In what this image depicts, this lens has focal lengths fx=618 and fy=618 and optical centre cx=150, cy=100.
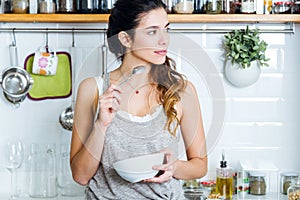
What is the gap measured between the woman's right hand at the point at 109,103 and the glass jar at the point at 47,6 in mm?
774

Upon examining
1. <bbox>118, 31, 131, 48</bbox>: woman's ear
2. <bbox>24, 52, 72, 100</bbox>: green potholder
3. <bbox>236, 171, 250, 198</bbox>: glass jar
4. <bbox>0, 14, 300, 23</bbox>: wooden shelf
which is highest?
<bbox>0, 14, 300, 23</bbox>: wooden shelf

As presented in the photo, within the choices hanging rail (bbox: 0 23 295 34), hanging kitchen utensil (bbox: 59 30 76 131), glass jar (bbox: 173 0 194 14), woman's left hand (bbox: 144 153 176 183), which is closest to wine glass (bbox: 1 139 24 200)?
hanging kitchen utensil (bbox: 59 30 76 131)

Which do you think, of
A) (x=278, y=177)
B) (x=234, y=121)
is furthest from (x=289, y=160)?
(x=234, y=121)

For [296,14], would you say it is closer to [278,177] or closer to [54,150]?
[278,177]

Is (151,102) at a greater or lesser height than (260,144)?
greater

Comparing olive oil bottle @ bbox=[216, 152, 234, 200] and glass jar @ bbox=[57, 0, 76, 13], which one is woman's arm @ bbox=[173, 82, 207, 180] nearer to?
olive oil bottle @ bbox=[216, 152, 234, 200]

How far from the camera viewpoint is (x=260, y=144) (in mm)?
2312

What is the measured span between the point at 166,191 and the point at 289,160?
879 mm

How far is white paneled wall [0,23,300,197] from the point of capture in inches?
89.9

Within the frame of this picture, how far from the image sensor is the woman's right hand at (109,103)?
57.3 inches

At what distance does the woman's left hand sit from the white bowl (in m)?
0.01

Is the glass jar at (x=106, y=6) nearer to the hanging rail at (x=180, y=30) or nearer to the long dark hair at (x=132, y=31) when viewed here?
the hanging rail at (x=180, y=30)

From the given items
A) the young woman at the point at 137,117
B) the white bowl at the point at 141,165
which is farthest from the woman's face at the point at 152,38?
the white bowl at the point at 141,165

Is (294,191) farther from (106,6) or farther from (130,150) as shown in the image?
(106,6)
